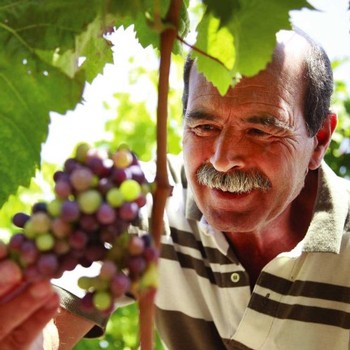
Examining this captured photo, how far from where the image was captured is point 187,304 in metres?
2.07

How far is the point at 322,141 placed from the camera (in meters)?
2.11

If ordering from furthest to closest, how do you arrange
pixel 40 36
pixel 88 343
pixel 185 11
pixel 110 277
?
pixel 88 343 < pixel 185 11 < pixel 40 36 < pixel 110 277

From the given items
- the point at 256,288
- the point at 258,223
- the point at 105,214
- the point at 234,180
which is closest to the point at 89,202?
the point at 105,214

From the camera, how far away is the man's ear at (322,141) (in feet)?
6.83

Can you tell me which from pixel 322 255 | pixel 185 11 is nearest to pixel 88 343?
pixel 322 255

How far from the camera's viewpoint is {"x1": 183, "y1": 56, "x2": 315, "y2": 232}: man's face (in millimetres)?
1763

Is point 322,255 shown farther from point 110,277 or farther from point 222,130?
point 110,277

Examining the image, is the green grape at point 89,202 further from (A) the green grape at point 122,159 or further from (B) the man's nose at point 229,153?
(B) the man's nose at point 229,153

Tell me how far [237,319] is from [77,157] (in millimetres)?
1286

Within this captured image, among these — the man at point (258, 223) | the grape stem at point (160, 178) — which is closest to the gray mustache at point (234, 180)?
the man at point (258, 223)

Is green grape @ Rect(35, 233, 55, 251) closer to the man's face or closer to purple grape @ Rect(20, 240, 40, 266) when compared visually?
purple grape @ Rect(20, 240, 40, 266)

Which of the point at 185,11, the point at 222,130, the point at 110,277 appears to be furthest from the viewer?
the point at 222,130

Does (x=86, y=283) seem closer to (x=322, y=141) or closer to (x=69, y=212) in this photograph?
(x=69, y=212)

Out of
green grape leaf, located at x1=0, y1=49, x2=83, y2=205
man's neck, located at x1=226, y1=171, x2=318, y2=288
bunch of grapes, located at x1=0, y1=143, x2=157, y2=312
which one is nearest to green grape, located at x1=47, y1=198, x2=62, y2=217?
bunch of grapes, located at x1=0, y1=143, x2=157, y2=312
